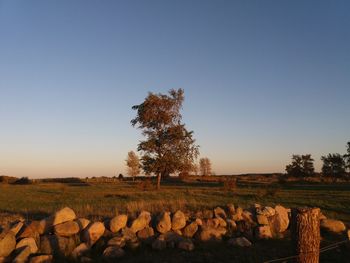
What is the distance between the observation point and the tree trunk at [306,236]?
7330 millimetres

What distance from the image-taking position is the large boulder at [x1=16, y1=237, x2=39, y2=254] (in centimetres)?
1078

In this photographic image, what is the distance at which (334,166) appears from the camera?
73688mm

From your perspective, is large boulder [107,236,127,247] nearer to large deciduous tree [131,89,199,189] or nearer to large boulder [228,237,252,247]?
large boulder [228,237,252,247]

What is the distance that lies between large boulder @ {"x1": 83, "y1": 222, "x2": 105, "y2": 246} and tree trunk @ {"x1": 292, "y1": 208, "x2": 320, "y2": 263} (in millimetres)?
6188

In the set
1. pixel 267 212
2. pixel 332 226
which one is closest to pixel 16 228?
pixel 267 212

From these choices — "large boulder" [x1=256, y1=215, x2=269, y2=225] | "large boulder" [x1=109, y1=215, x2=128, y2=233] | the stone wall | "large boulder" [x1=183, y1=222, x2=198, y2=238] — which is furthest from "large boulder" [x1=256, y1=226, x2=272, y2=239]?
"large boulder" [x1=109, y1=215, x2=128, y2=233]

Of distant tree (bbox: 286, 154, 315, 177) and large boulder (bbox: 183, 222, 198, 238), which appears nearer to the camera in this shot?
large boulder (bbox: 183, 222, 198, 238)

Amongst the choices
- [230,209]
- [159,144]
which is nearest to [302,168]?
[159,144]

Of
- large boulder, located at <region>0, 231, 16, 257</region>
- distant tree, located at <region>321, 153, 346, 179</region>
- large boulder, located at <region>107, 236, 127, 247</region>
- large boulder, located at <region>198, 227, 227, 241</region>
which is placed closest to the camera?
large boulder, located at <region>0, 231, 16, 257</region>

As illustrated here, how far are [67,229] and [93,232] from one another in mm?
788

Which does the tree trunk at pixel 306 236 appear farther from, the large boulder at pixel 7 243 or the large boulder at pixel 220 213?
the large boulder at pixel 7 243

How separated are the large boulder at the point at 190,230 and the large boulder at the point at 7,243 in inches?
192

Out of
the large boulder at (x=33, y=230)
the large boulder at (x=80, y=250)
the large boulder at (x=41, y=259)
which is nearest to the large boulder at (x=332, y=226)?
the large boulder at (x=80, y=250)

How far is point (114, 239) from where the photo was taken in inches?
458
